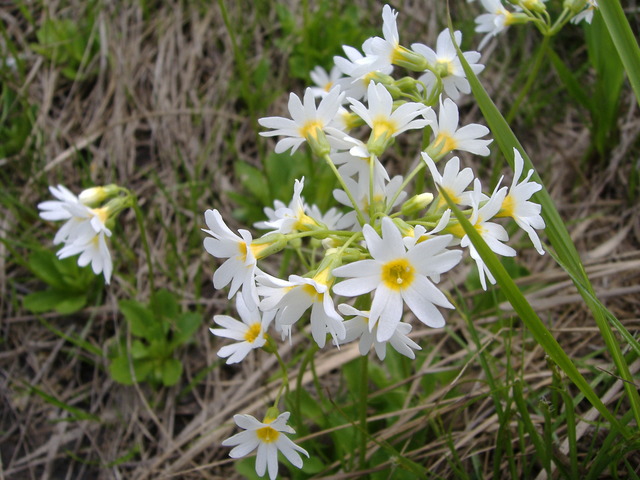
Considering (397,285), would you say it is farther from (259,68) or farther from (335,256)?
(259,68)

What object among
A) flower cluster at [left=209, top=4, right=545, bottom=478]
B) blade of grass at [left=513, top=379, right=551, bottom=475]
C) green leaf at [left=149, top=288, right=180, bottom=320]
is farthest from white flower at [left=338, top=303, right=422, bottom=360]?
green leaf at [left=149, top=288, right=180, bottom=320]

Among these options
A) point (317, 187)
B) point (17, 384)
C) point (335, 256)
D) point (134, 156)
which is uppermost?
point (335, 256)

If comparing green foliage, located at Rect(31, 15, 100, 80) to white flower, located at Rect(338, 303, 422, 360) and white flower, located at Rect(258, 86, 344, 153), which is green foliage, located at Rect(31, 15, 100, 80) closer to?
white flower, located at Rect(258, 86, 344, 153)

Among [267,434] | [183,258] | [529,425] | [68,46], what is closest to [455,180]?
[529,425]

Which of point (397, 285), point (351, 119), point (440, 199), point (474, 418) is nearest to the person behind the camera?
point (397, 285)

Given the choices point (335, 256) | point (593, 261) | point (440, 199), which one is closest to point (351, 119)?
point (440, 199)

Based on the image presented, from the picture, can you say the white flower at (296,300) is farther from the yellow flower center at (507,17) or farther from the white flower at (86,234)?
the yellow flower center at (507,17)
